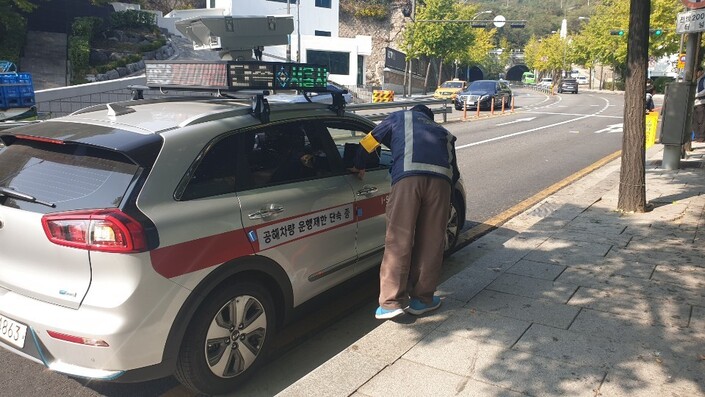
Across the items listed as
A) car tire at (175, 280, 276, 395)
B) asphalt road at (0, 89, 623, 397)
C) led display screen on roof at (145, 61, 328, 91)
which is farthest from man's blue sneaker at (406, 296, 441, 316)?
led display screen on roof at (145, 61, 328, 91)

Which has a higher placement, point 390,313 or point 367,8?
point 367,8

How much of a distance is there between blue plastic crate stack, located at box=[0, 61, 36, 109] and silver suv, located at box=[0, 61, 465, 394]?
9638 millimetres

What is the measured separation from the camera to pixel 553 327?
3.74 meters

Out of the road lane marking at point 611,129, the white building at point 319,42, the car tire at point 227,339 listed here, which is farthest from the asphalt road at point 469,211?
the white building at point 319,42

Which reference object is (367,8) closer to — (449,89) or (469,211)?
(449,89)

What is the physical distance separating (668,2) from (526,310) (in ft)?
188

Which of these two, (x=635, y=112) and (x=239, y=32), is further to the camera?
(x=635, y=112)

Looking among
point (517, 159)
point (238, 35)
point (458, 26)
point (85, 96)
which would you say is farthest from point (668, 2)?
point (238, 35)

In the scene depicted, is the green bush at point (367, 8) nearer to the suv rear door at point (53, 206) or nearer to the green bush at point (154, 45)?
the green bush at point (154, 45)

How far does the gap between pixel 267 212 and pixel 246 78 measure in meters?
0.90

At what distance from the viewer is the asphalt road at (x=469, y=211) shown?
11.0ft

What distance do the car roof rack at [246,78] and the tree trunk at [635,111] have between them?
13.4 feet

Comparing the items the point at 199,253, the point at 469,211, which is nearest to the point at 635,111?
the point at 469,211

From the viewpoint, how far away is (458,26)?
152 ft
